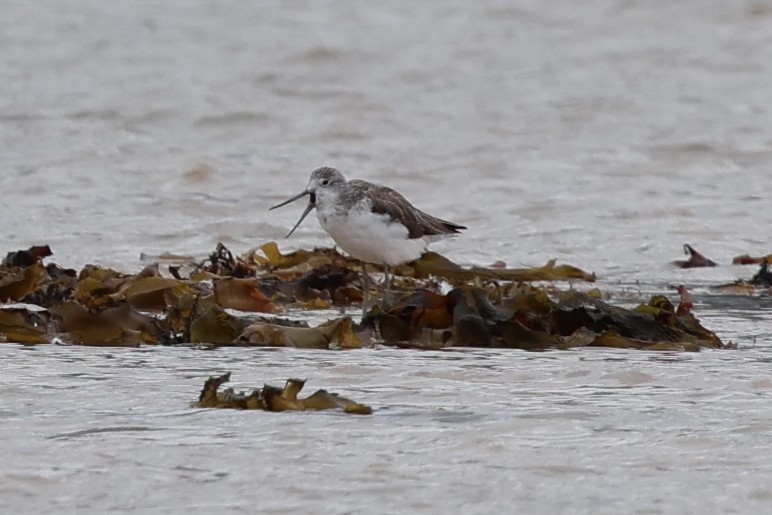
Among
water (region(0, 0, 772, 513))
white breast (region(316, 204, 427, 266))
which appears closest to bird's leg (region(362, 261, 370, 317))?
white breast (region(316, 204, 427, 266))

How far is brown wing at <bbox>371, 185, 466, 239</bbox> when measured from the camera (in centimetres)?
686

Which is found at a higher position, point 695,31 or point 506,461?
point 695,31

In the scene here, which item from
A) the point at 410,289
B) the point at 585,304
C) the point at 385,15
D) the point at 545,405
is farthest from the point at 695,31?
the point at 545,405

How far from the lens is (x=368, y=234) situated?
22.0ft

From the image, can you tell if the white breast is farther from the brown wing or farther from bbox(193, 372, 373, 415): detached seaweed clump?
bbox(193, 372, 373, 415): detached seaweed clump

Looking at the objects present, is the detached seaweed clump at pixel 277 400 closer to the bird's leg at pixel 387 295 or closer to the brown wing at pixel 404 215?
the bird's leg at pixel 387 295

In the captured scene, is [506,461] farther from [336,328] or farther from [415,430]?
[336,328]

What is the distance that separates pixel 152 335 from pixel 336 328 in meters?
0.65

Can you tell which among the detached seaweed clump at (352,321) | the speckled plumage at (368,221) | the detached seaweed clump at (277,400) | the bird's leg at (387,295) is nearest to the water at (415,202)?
the detached seaweed clump at (277,400)

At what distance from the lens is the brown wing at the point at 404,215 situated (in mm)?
6863

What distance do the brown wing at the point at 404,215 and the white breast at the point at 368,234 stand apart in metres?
0.05

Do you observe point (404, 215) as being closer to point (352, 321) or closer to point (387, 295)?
point (387, 295)

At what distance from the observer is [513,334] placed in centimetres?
556

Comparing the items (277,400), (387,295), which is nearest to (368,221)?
(387,295)
